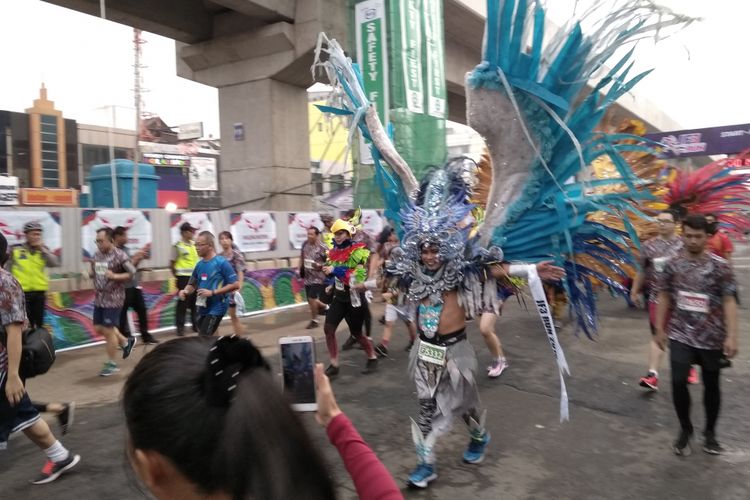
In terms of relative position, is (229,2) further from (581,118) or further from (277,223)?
(581,118)

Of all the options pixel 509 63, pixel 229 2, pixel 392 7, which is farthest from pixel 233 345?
pixel 392 7

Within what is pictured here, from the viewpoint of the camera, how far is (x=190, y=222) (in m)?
10.1

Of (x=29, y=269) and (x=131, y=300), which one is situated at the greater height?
(x=29, y=269)

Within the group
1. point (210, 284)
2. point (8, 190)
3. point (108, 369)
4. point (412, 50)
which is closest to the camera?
point (210, 284)

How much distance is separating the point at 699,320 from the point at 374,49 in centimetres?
1160

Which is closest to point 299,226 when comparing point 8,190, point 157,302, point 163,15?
point 157,302

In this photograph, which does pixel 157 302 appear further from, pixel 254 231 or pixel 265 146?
pixel 265 146

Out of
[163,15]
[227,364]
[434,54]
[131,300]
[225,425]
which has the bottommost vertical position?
[131,300]

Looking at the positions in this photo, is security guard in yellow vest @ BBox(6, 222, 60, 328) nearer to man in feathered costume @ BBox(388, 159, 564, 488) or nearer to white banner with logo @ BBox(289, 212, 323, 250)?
man in feathered costume @ BBox(388, 159, 564, 488)

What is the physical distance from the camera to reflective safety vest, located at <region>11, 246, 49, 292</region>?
6750 mm

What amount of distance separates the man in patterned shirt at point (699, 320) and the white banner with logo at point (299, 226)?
8915 millimetres

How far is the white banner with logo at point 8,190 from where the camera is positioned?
835 inches

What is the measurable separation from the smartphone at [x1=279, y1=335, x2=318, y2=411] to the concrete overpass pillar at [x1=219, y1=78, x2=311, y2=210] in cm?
1031

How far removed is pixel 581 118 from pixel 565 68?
0.33 m
